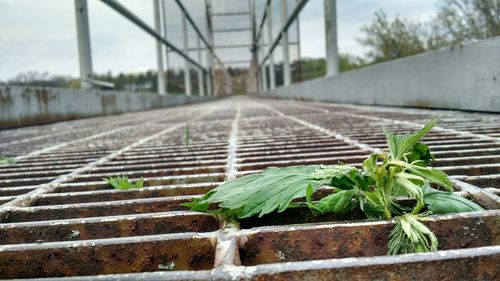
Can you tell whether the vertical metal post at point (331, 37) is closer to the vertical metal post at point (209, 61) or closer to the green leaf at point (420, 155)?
the green leaf at point (420, 155)

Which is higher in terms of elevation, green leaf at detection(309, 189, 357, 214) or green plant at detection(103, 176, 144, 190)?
green leaf at detection(309, 189, 357, 214)

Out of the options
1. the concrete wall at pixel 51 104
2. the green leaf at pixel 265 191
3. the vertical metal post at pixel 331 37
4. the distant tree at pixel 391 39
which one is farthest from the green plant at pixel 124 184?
the distant tree at pixel 391 39

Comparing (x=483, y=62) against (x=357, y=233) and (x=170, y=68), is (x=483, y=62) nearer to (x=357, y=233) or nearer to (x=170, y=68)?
(x=357, y=233)

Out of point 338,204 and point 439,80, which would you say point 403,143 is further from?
point 439,80

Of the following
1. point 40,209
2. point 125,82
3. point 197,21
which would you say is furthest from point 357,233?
point 197,21

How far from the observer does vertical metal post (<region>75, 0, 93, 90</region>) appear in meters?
6.45

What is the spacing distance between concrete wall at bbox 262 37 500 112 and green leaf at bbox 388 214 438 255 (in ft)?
8.11

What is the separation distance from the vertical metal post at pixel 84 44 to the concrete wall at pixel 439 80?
3.73 m

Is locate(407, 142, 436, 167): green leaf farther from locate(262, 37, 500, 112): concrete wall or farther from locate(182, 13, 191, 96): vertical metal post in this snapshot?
locate(182, 13, 191, 96): vertical metal post

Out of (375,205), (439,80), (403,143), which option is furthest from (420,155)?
(439,80)

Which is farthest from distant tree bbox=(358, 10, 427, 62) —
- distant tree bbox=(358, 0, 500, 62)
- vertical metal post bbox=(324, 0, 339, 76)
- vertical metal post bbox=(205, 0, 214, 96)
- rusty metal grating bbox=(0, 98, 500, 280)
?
vertical metal post bbox=(205, 0, 214, 96)

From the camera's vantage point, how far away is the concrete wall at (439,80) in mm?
2896

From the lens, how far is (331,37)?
695cm

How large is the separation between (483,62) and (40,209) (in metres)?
2.82
